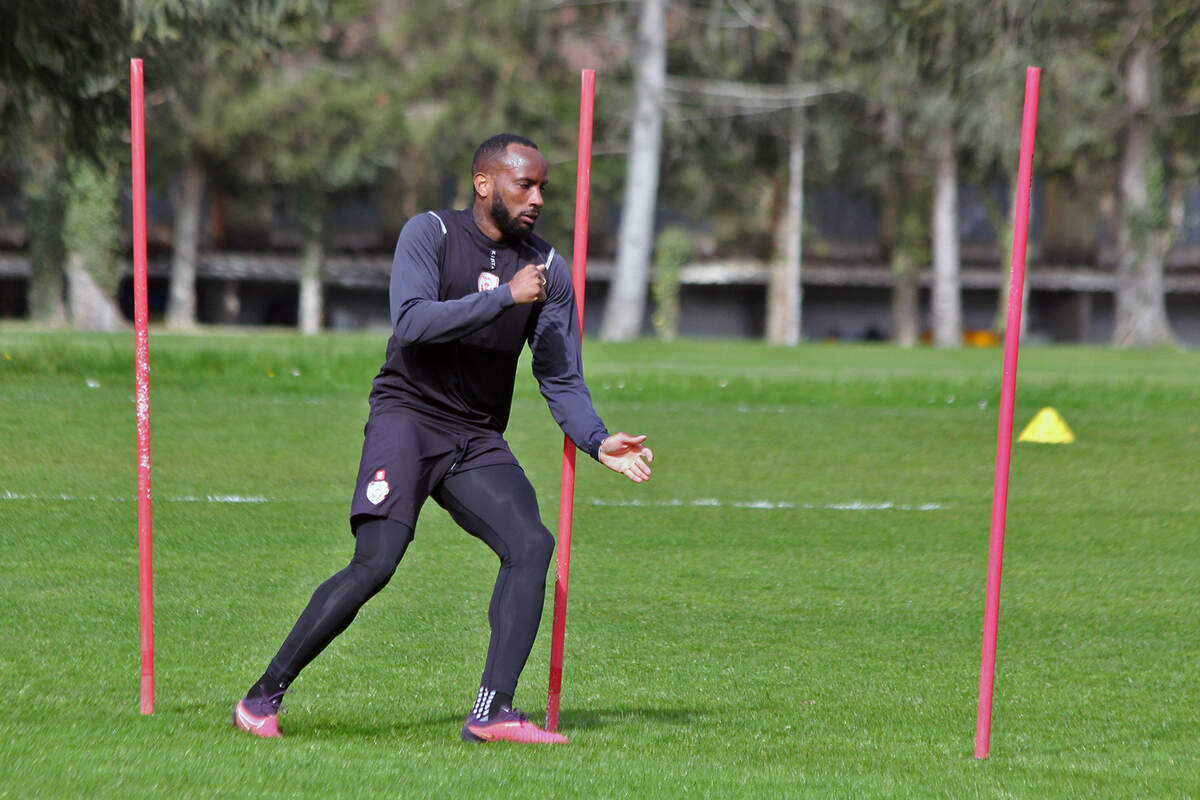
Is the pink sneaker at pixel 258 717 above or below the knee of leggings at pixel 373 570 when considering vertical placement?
below

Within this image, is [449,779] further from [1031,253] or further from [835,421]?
[1031,253]

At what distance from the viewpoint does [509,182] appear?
5258 mm

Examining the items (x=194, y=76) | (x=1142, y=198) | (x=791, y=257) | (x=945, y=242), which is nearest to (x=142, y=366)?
(x=194, y=76)

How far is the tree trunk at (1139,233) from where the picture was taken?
1586 inches

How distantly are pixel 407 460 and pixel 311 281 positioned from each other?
53.8 metres

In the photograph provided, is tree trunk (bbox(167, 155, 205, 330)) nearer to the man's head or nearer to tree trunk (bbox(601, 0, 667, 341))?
tree trunk (bbox(601, 0, 667, 341))

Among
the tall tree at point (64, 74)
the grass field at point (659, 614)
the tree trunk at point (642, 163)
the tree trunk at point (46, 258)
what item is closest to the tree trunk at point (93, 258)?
the tree trunk at point (46, 258)

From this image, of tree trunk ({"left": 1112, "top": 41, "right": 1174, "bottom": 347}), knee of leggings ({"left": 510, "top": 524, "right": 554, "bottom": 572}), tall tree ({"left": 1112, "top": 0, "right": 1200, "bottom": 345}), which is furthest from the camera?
tree trunk ({"left": 1112, "top": 41, "right": 1174, "bottom": 347})

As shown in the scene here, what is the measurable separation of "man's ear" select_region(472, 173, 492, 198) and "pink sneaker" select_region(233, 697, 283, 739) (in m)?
1.69

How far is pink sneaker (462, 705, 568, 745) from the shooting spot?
527cm

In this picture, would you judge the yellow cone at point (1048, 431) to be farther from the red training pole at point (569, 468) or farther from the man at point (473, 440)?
the man at point (473, 440)

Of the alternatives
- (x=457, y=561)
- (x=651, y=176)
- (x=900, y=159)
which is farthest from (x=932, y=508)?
(x=900, y=159)

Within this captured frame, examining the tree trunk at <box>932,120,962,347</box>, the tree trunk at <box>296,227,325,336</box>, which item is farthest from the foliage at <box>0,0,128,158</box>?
the tree trunk at <box>296,227,325,336</box>

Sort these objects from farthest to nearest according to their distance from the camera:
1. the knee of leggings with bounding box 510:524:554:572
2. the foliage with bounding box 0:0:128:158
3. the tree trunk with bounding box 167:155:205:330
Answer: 1. the tree trunk with bounding box 167:155:205:330
2. the foliage with bounding box 0:0:128:158
3. the knee of leggings with bounding box 510:524:554:572
